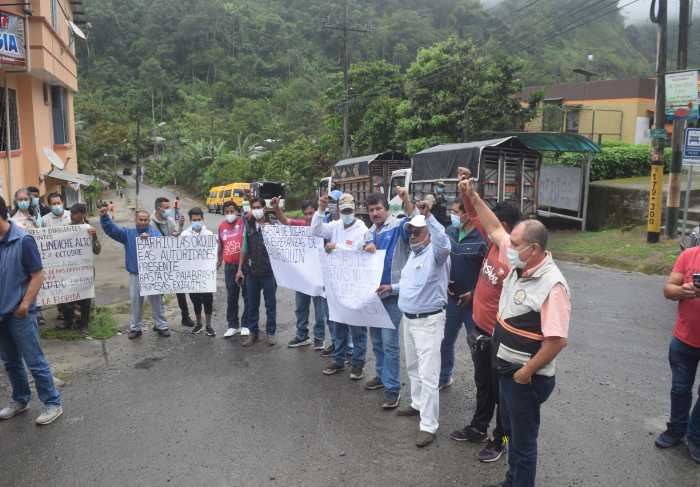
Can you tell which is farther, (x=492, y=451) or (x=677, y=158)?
(x=677, y=158)

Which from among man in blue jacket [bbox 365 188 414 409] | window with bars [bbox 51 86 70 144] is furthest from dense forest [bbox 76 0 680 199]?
man in blue jacket [bbox 365 188 414 409]

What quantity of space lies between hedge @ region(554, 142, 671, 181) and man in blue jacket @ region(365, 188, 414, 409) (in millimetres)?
15129

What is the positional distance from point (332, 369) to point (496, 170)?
1150 centimetres

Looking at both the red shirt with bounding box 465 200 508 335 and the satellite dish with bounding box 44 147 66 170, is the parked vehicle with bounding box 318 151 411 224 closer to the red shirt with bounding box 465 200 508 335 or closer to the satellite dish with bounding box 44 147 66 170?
the satellite dish with bounding box 44 147 66 170

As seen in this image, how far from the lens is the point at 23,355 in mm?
4988

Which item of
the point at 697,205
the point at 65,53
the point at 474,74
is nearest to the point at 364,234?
the point at 697,205

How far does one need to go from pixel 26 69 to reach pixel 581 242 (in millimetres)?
14106

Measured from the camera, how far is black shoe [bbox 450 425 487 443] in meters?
4.52

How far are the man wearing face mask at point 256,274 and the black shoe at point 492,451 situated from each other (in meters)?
3.55

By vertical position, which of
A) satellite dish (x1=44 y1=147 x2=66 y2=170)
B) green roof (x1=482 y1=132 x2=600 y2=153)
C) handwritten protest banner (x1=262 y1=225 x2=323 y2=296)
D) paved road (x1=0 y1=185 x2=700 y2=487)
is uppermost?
green roof (x1=482 y1=132 x2=600 y2=153)

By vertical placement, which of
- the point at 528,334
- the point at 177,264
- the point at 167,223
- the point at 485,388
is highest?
the point at 167,223

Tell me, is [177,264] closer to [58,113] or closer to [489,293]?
[489,293]

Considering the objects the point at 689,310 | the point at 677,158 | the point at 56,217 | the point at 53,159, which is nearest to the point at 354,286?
the point at 689,310

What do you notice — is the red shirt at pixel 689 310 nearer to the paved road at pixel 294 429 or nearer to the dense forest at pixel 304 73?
the paved road at pixel 294 429
